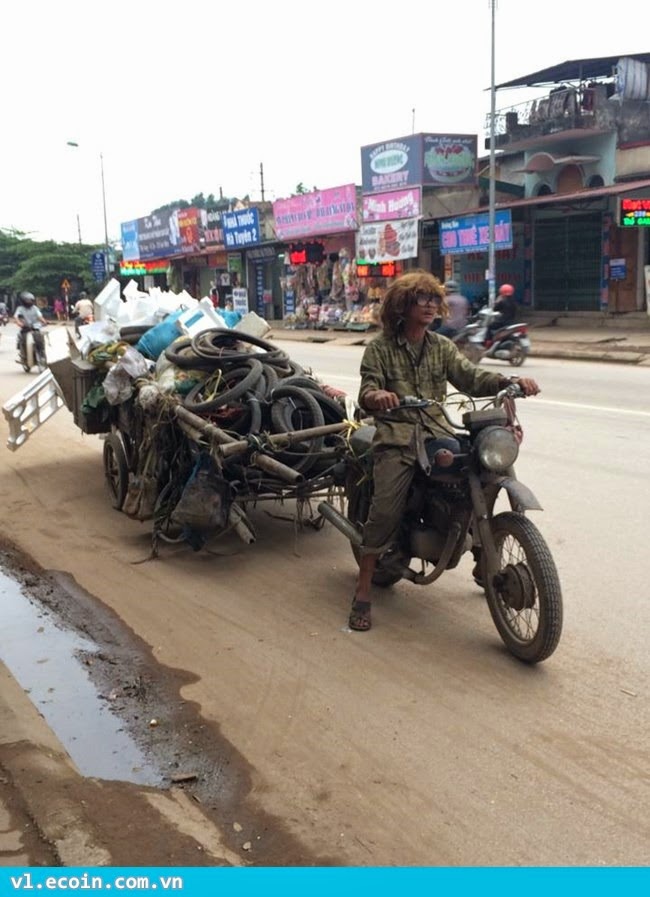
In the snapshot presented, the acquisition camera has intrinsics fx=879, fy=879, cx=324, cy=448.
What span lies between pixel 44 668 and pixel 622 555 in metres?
3.36

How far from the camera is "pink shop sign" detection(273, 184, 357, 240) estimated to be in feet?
94.8

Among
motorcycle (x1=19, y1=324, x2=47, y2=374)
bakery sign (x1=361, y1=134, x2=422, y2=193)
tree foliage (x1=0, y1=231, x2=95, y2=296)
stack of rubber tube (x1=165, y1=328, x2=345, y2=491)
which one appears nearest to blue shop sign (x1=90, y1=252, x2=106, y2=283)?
tree foliage (x1=0, y1=231, x2=95, y2=296)

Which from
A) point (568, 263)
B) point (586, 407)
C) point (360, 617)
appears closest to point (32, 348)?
point (586, 407)

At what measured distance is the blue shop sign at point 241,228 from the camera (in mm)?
34875

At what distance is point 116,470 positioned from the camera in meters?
6.93

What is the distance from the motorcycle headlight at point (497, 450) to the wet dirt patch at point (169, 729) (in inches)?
62.9

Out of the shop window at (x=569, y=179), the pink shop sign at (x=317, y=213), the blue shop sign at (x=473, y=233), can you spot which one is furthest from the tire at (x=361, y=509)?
the pink shop sign at (x=317, y=213)

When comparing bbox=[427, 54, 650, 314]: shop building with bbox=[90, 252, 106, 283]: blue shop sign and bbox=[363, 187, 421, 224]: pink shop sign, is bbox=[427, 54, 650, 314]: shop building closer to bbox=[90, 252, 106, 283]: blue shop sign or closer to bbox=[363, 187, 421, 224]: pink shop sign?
bbox=[363, 187, 421, 224]: pink shop sign

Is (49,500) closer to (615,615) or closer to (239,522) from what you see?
(239,522)

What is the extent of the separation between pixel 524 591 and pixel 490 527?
0.36 meters

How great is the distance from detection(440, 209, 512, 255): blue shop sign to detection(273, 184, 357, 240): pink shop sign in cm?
484

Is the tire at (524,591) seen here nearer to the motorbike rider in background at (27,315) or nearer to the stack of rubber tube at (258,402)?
the stack of rubber tube at (258,402)

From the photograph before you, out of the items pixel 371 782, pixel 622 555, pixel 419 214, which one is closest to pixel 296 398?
pixel 622 555

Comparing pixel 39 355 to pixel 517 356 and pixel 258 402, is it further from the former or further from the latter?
pixel 258 402
